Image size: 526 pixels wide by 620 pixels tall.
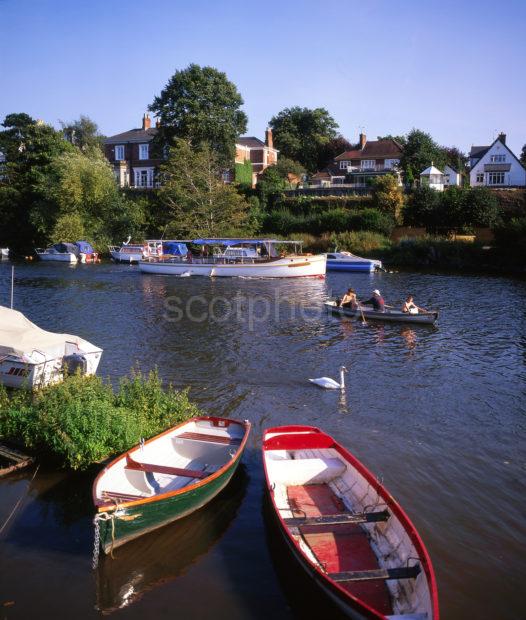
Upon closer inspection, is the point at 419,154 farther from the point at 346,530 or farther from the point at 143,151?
the point at 346,530

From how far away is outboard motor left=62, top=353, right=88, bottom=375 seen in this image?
15727 mm

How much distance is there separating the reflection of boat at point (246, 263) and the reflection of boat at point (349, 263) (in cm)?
568

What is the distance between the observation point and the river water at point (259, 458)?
27.2 feet

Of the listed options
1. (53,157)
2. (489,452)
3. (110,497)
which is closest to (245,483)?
(110,497)

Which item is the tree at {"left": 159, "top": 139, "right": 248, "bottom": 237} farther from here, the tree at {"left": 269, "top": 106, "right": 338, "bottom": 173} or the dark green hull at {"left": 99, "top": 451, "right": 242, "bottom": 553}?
the dark green hull at {"left": 99, "top": 451, "right": 242, "bottom": 553}

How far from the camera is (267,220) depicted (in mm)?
68188

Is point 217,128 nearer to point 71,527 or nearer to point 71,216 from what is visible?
point 71,216

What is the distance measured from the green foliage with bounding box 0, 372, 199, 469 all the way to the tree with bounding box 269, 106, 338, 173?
87.7 meters

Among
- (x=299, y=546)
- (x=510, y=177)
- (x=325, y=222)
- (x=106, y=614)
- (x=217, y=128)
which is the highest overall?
(x=217, y=128)

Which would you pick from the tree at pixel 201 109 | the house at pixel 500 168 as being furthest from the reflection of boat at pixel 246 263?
the house at pixel 500 168

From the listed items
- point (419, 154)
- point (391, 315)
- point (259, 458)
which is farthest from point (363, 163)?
point (259, 458)

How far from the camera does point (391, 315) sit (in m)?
27.6

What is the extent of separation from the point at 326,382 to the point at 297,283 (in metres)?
27.0

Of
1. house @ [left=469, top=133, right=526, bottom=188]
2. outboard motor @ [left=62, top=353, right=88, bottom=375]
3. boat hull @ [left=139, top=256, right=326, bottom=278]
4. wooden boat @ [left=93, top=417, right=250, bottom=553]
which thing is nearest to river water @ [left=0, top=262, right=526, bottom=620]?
wooden boat @ [left=93, top=417, right=250, bottom=553]
